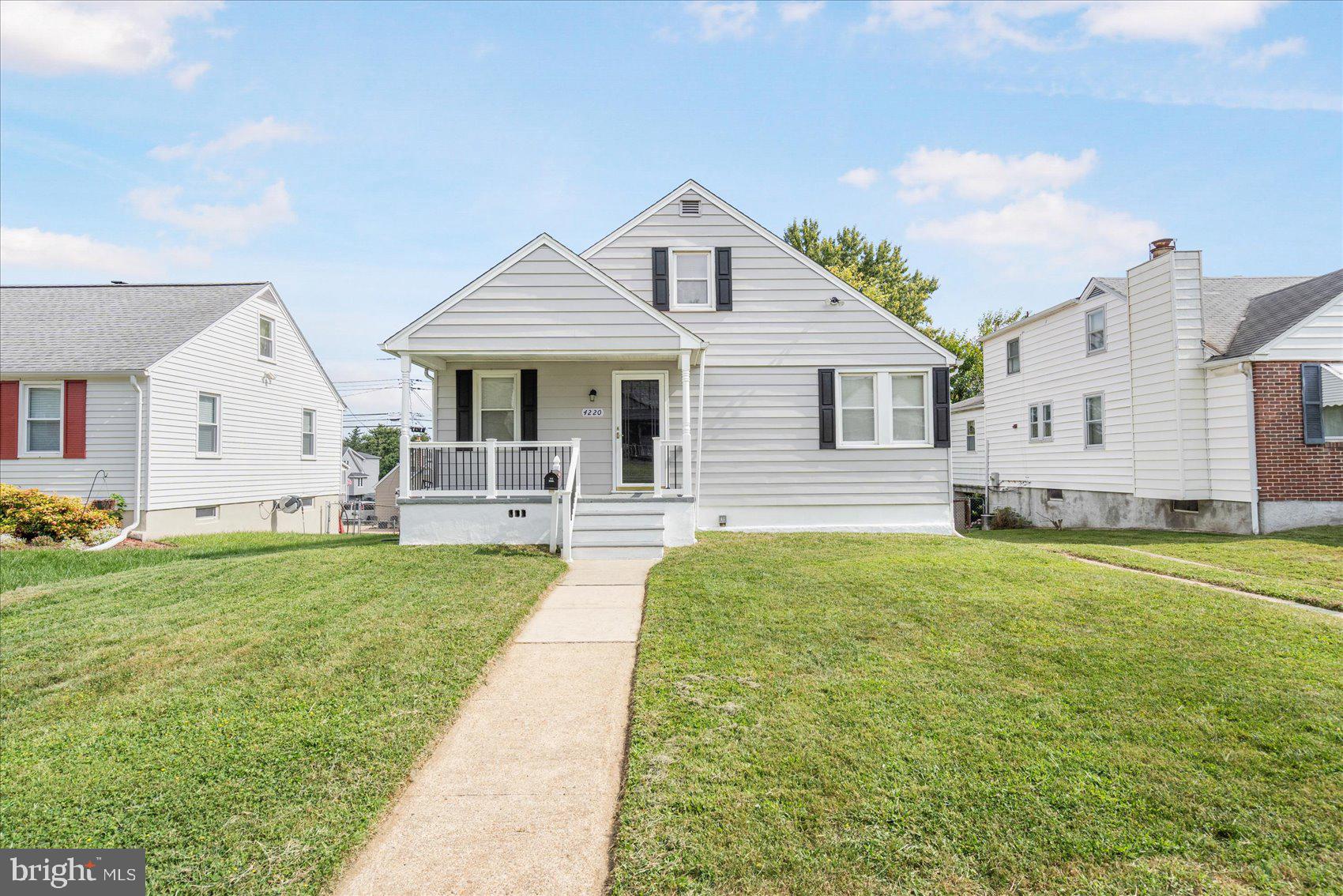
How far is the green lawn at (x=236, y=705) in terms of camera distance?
2.94 meters

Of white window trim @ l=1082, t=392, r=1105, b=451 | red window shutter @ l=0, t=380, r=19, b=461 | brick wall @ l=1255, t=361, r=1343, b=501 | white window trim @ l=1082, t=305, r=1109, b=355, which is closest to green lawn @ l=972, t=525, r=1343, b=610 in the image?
brick wall @ l=1255, t=361, r=1343, b=501

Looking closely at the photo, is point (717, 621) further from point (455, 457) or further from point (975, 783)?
point (455, 457)

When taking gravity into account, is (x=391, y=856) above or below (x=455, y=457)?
below

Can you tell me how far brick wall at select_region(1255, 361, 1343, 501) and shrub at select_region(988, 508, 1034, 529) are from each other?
23.6 ft

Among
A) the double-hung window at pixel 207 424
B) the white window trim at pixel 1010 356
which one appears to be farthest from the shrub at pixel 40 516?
the white window trim at pixel 1010 356

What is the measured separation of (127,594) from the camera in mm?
7664

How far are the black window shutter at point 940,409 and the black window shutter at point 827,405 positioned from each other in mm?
1808

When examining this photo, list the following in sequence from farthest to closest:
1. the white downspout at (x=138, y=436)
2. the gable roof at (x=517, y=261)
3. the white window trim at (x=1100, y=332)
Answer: the white window trim at (x=1100, y=332) < the white downspout at (x=138, y=436) < the gable roof at (x=517, y=261)

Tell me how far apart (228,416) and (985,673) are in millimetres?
18448

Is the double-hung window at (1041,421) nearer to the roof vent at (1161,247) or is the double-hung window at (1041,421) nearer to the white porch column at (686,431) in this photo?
the roof vent at (1161,247)

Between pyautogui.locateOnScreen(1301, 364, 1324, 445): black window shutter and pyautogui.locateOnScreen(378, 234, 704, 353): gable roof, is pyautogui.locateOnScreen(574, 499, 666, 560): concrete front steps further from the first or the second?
pyautogui.locateOnScreen(1301, 364, 1324, 445): black window shutter

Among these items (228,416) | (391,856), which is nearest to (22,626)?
(391,856)

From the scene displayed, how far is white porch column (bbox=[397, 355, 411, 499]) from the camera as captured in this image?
1019cm

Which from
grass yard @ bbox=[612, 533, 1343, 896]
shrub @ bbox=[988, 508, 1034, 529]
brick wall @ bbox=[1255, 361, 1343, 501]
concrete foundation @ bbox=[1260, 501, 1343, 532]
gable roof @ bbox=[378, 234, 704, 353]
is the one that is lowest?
shrub @ bbox=[988, 508, 1034, 529]
